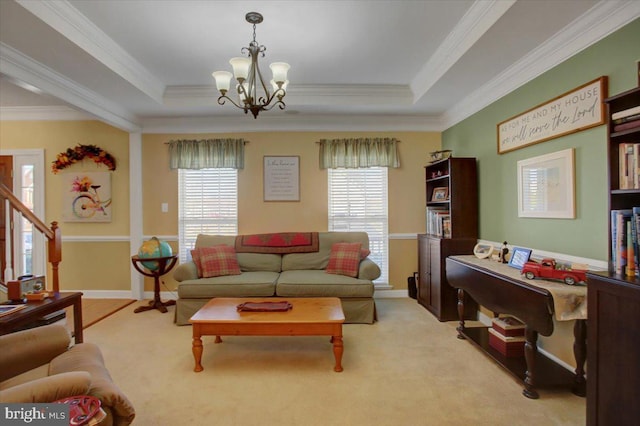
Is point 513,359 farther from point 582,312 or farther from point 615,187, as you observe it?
point 615,187

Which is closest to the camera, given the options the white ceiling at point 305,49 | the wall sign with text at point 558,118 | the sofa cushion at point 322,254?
the wall sign with text at point 558,118

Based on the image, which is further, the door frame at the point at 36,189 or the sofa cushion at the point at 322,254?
the door frame at the point at 36,189

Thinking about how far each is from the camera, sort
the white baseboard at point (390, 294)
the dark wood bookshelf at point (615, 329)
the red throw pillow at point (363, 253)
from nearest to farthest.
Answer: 1. the dark wood bookshelf at point (615, 329)
2. the red throw pillow at point (363, 253)
3. the white baseboard at point (390, 294)

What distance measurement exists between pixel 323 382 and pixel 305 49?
286cm

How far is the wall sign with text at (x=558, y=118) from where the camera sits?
2154mm

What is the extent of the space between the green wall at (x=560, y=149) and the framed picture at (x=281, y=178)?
2.32 meters

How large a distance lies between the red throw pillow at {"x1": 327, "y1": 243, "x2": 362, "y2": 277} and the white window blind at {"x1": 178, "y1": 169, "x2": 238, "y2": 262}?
5.00ft

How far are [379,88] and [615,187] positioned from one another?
2.79m

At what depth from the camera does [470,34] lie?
2.53m

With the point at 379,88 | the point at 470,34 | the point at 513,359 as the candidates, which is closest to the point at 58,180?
the point at 379,88

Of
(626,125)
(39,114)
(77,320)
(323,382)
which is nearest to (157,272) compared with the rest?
(77,320)

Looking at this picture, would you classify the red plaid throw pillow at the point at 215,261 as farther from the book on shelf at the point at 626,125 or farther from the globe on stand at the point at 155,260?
the book on shelf at the point at 626,125

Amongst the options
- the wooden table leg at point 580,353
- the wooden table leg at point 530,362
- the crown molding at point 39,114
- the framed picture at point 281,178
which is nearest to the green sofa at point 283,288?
the framed picture at point 281,178

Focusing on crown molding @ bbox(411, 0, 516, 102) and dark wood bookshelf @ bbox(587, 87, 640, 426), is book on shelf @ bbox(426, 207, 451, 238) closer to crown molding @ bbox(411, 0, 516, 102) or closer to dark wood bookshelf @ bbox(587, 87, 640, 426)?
crown molding @ bbox(411, 0, 516, 102)
